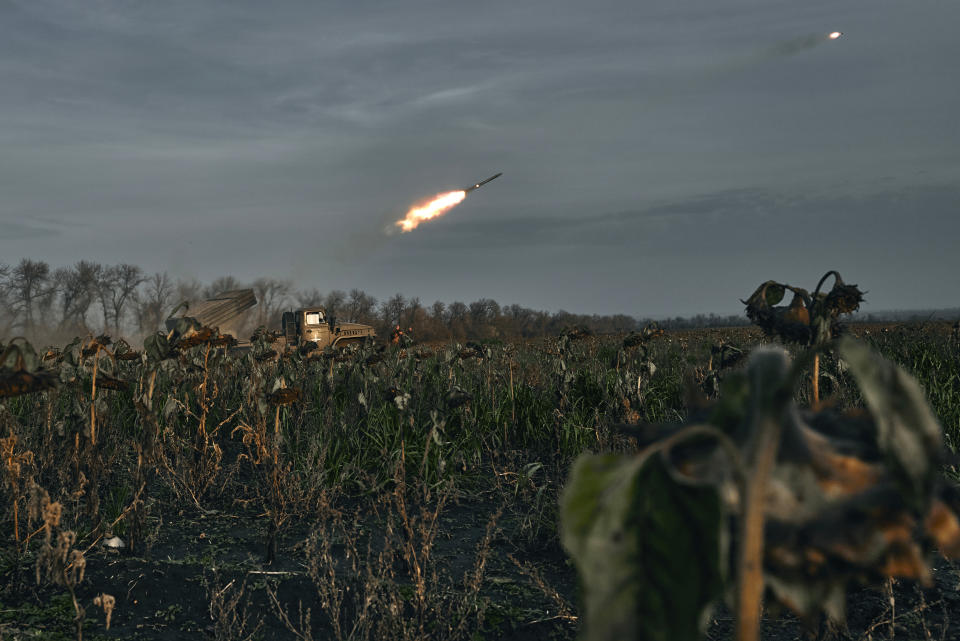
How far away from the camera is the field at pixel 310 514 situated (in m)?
3.26

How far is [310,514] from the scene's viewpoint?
4887 millimetres

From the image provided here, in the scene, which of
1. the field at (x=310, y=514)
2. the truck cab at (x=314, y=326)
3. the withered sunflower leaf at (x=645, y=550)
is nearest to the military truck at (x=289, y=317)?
the truck cab at (x=314, y=326)

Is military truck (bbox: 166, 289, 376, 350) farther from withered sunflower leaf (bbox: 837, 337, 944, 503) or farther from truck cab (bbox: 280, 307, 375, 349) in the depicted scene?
withered sunflower leaf (bbox: 837, 337, 944, 503)

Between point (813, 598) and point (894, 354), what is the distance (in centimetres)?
1102

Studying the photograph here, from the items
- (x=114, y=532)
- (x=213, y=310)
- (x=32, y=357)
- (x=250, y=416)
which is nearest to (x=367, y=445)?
(x=250, y=416)

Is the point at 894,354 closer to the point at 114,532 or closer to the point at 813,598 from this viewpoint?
the point at 114,532

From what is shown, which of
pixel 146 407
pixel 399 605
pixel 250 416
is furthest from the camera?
pixel 250 416

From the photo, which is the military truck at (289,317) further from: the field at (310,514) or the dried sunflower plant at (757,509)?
the dried sunflower plant at (757,509)

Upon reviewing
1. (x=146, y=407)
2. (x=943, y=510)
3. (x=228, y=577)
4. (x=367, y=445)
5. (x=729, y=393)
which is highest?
(x=729, y=393)

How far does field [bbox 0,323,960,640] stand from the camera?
10.7ft

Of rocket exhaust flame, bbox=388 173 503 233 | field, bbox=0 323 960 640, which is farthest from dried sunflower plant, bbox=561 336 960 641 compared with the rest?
rocket exhaust flame, bbox=388 173 503 233

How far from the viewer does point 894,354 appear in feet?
32.2

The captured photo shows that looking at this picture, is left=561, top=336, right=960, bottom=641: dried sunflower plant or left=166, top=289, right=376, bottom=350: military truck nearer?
left=561, top=336, right=960, bottom=641: dried sunflower plant

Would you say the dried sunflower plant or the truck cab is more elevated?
the truck cab
